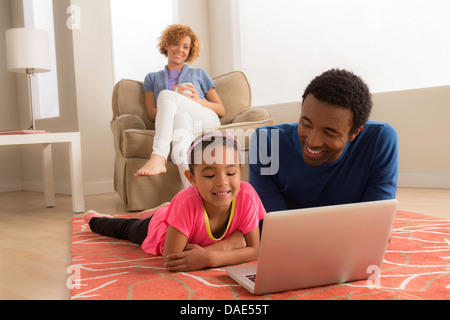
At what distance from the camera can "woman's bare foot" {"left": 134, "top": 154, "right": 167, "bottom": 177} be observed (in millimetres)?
2158

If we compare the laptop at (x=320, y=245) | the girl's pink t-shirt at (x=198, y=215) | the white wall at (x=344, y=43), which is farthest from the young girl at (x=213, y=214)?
the white wall at (x=344, y=43)

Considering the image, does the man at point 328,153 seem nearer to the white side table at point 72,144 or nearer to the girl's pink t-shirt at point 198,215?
the girl's pink t-shirt at point 198,215

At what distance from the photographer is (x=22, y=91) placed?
4.09 metres

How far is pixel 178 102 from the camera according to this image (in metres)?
2.48

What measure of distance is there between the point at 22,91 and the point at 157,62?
1339mm

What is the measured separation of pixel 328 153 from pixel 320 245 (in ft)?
1.14

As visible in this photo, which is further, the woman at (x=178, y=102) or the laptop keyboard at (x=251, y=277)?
the woman at (x=178, y=102)

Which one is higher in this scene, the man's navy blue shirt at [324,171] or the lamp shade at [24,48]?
the lamp shade at [24,48]

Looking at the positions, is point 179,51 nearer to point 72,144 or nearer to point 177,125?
point 177,125

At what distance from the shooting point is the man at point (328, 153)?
110 centimetres

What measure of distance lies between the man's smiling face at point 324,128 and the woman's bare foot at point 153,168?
115cm

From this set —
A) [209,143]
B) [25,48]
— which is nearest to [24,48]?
[25,48]

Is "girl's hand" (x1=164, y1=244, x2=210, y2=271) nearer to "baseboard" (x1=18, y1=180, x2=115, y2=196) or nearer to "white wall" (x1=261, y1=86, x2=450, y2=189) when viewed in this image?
"white wall" (x1=261, y1=86, x2=450, y2=189)

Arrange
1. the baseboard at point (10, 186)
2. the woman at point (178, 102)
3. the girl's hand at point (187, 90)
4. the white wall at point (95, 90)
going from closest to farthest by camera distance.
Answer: the woman at point (178, 102) → the girl's hand at point (187, 90) → the white wall at point (95, 90) → the baseboard at point (10, 186)
